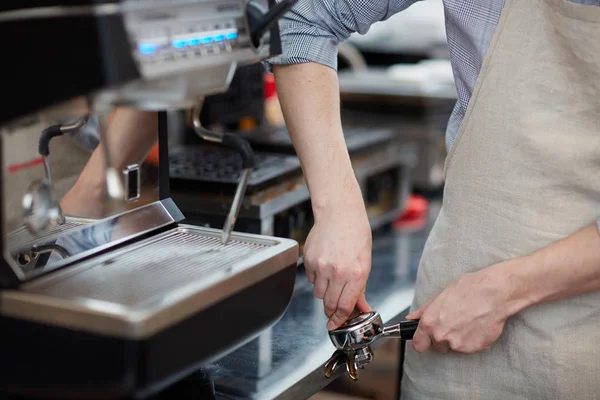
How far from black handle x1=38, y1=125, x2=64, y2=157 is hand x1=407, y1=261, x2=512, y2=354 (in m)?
0.52

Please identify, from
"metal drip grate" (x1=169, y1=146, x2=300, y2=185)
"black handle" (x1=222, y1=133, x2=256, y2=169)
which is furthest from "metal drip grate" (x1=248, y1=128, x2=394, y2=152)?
"black handle" (x1=222, y1=133, x2=256, y2=169)

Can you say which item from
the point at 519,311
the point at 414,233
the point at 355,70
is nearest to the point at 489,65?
the point at 519,311

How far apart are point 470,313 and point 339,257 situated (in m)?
0.18

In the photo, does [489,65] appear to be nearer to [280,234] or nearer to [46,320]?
[280,234]

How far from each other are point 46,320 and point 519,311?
1.99ft

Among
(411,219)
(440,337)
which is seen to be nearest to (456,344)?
(440,337)

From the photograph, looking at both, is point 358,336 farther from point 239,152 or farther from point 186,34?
point 186,34

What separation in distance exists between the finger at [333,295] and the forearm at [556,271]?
0.67 ft

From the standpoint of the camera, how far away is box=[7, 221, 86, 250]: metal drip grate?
85 centimetres

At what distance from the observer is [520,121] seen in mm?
1073

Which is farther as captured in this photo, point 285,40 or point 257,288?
point 285,40

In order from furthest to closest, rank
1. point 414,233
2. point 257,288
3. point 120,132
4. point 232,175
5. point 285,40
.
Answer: point 414,233
point 232,175
point 285,40
point 120,132
point 257,288

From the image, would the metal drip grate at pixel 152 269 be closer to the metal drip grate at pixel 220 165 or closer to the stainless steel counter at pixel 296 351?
the stainless steel counter at pixel 296 351

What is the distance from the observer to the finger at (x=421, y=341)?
3.64 feet
